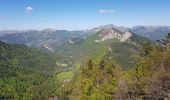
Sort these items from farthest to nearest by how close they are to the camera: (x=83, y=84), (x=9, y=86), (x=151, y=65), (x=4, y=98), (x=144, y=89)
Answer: (x=9, y=86), (x=4, y=98), (x=83, y=84), (x=151, y=65), (x=144, y=89)

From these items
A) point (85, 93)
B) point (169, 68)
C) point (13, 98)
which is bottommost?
point (13, 98)

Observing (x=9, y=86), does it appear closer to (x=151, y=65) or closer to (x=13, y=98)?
(x=13, y=98)

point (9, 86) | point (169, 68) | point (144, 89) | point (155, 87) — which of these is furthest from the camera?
point (9, 86)

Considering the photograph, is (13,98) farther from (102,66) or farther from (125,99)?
(125,99)

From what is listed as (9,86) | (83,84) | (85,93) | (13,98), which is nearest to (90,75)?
(83,84)

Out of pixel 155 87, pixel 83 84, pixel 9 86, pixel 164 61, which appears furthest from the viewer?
pixel 9 86

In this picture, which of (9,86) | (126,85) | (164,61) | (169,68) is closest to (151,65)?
(164,61)

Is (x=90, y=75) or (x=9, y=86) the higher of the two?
(x=90, y=75)

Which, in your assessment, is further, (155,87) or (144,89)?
(144,89)

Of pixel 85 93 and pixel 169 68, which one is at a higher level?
pixel 169 68
